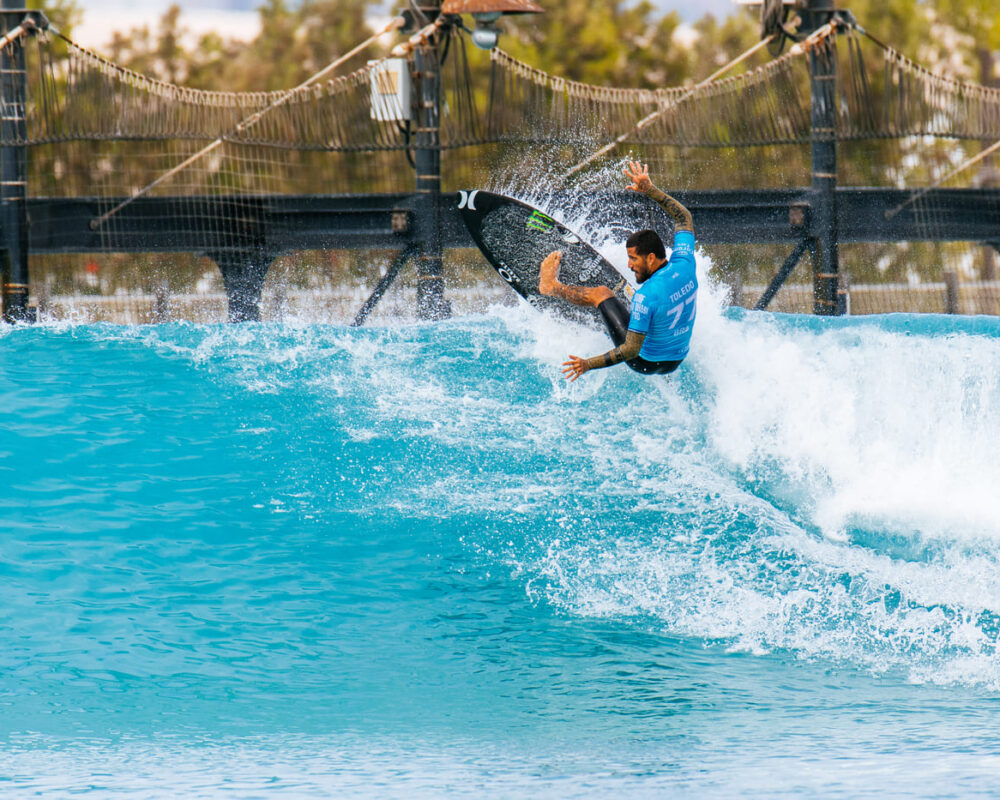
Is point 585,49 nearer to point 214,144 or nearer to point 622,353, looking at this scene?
point 214,144

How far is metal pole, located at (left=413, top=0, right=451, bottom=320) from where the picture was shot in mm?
12102

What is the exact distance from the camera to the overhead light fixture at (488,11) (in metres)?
11.6

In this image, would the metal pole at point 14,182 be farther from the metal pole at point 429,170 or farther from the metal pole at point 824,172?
the metal pole at point 824,172

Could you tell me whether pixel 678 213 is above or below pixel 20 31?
below

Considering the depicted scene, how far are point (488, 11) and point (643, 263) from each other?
4799 millimetres

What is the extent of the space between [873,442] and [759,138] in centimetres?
576

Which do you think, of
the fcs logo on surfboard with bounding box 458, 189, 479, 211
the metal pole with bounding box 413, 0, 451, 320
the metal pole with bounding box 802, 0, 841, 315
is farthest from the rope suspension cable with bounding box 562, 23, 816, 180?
the fcs logo on surfboard with bounding box 458, 189, 479, 211

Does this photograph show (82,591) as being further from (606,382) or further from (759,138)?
(759,138)

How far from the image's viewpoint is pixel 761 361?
8.98 m

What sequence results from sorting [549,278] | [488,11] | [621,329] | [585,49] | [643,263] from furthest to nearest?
[585,49], [488,11], [549,278], [621,329], [643,263]

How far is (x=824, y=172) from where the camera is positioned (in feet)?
41.5

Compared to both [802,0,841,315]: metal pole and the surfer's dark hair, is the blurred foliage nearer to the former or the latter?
[802,0,841,315]: metal pole

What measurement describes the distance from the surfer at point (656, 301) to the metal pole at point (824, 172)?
4.78 metres

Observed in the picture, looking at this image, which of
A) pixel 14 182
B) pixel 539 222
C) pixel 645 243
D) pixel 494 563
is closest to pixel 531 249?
pixel 539 222
